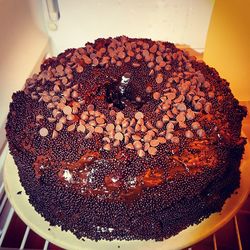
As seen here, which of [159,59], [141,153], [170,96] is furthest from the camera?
[159,59]

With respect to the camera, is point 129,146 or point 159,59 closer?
point 129,146

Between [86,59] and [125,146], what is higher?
[86,59]

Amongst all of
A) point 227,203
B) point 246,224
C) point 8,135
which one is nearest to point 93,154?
point 8,135

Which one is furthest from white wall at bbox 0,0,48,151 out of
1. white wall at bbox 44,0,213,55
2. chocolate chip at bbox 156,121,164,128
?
chocolate chip at bbox 156,121,164,128

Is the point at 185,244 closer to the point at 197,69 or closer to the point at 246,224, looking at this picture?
the point at 246,224

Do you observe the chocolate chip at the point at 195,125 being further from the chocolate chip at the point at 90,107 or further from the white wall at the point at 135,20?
the white wall at the point at 135,20

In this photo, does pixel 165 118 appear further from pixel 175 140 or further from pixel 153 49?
pixel 153 49

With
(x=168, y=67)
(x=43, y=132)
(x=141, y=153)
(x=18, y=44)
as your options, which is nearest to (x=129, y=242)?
(x=141, y=153)

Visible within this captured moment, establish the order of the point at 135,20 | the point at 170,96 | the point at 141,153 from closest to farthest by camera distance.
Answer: the point at 141,153 → the point at 170,96 → the point at 135,20
